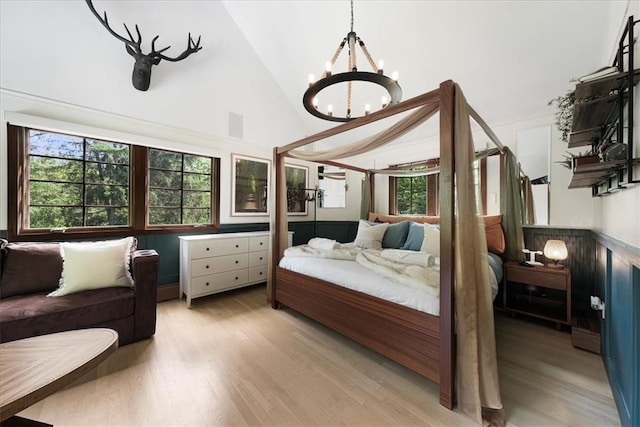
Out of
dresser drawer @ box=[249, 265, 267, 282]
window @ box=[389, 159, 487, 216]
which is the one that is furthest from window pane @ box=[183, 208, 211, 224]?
window @ box=[389, 159, 487, 216]

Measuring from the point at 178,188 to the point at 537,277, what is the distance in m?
4.56

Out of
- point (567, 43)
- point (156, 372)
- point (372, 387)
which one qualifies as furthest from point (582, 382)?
point (156, 372)

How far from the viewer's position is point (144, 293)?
225 centimetres

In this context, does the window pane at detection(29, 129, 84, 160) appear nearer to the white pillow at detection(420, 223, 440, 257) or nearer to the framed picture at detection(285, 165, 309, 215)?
the framed picture at detection(285, 165, 309, 215)

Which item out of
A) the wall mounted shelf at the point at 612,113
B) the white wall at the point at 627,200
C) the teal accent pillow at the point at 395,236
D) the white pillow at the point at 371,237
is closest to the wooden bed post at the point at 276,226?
the white pillow at the point at 371,237

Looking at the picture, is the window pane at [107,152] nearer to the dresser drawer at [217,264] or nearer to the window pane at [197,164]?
the window pane at [197,164]

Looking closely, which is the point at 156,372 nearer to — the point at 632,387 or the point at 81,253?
the point at 81,253

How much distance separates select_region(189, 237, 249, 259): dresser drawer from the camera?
306 centimetres

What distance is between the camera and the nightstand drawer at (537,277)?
2305 mm

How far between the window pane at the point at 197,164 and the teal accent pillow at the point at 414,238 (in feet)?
10.4

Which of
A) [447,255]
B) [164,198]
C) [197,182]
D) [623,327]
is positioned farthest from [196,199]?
[623,327]

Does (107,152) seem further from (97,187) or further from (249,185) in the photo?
(249,185)

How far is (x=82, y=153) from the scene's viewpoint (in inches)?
109

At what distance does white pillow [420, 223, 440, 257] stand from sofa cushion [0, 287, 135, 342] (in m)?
3.08
